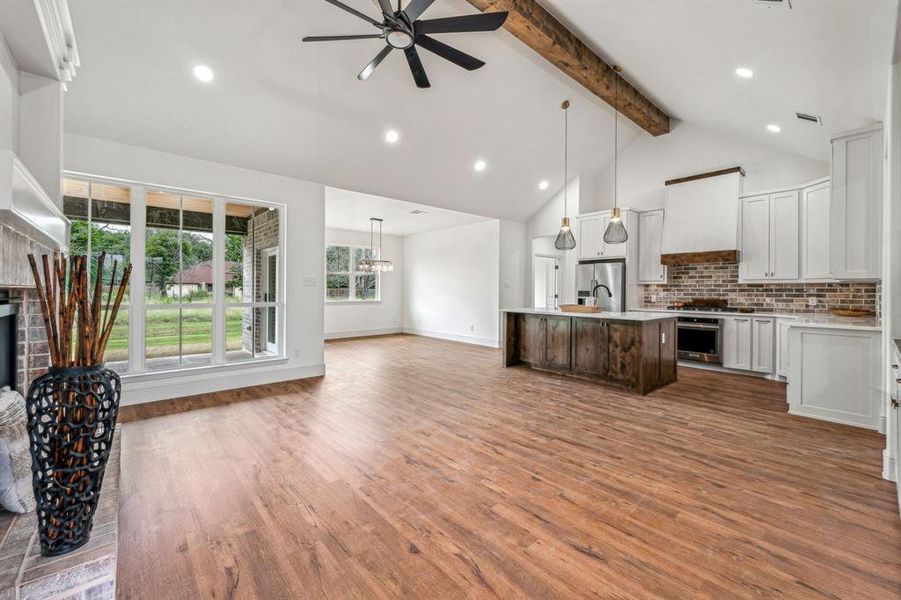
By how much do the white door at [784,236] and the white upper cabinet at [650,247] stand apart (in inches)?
57.0

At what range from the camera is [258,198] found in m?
4.91

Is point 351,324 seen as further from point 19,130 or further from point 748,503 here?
point 748,503

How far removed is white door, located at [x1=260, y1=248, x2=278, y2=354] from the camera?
514cm

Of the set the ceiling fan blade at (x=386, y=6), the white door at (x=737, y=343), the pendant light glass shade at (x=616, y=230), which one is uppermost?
the ceiling fan blade at (x=386, y=6)

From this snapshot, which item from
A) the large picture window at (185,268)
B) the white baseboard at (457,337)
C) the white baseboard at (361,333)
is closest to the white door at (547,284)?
the white baseboard at (457,337)

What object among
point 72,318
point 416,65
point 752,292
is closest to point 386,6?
point 416,65

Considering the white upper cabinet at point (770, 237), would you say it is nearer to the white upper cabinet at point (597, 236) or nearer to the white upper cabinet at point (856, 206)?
the white upper cabinet at point (597, 236)

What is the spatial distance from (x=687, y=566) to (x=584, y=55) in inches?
194

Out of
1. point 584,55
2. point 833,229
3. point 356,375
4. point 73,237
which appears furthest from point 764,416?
point 73,237

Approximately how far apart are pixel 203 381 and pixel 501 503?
155 inches

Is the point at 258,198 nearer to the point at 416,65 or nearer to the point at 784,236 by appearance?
the point at 416,65

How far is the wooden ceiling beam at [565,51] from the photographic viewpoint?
3.70m

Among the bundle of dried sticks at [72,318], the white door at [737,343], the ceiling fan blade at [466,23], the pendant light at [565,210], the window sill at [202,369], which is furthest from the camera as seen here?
the white door at [737,343]

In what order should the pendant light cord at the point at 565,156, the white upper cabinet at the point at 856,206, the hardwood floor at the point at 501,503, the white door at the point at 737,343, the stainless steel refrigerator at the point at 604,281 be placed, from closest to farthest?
the hardwood floor at the point at 501,503 → the white upper cabinet at the point at 856,206 → the white door at the point at 737,343 → the pendant light cord at the point at 565,156 → the stainless steel refrigerator at the point at 604,281
